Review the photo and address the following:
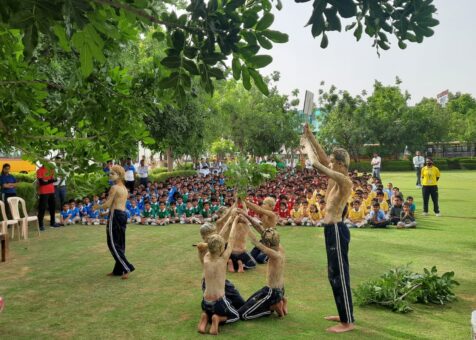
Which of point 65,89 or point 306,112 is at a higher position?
point 65,89

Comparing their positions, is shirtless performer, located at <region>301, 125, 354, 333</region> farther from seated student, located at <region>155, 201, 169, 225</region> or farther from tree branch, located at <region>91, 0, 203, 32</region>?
seated student, located at <region>155, 201, 169, 225</region>

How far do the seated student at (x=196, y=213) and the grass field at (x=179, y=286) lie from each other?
1973 mm

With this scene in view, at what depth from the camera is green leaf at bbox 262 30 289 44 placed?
297cm

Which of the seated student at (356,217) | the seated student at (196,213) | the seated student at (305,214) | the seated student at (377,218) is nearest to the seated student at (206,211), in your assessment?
the seated student at (196,213)

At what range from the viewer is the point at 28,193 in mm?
14266

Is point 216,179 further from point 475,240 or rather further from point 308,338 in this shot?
point 308,338

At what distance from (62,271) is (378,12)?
729cm

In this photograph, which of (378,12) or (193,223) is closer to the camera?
(378,12)

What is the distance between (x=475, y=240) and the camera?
33.8 ft

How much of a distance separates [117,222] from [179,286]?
1650mm

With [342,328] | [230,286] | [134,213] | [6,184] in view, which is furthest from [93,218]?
[342,328]

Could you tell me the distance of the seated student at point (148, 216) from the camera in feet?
47.4

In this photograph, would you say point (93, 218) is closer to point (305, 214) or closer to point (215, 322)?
point (305, 214)

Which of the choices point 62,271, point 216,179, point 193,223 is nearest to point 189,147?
point 216,179
